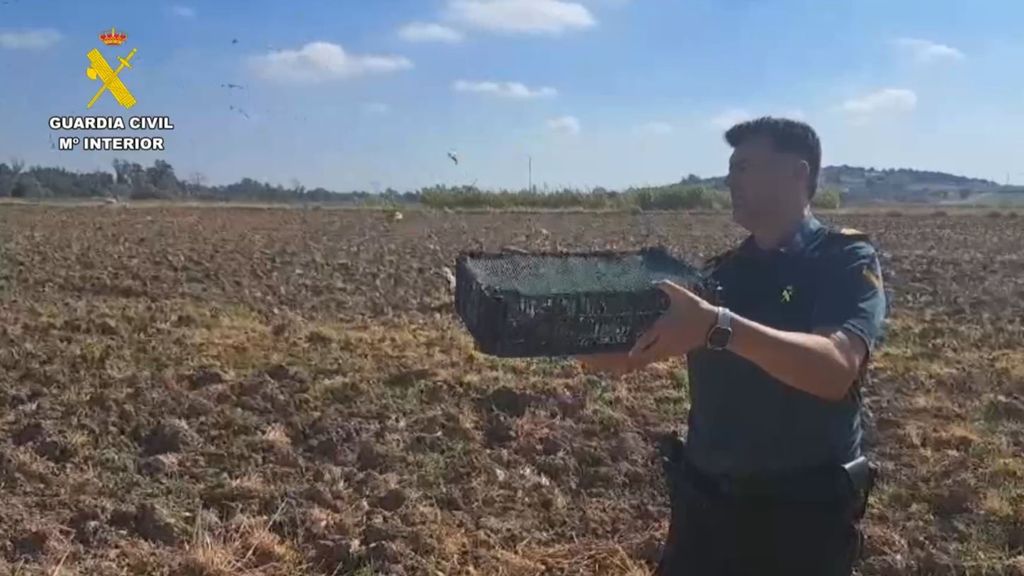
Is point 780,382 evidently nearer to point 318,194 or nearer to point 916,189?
point 318,194

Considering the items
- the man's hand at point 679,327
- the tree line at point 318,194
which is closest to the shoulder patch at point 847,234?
the man's hand at point 679,327

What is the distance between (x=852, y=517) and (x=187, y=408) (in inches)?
181

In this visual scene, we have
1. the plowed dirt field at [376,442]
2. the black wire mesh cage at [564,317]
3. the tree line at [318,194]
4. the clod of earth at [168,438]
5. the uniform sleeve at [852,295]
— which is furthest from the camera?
the tree line at [318,194]

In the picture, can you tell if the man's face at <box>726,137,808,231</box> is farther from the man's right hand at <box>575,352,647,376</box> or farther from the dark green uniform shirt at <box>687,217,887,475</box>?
the man's right hand at <box>575,352,647,376</box>

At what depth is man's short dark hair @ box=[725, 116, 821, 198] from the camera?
2359mm

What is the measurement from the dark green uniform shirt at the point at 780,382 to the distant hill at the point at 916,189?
1835 inches

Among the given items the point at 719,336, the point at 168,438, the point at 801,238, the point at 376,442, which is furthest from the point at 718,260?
the point at 168,438

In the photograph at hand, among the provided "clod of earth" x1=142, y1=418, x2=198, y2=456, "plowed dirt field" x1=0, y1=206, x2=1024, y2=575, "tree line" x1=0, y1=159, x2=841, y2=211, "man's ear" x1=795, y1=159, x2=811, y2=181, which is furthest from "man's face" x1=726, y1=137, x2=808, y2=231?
"tree line" x1=0, y1=159, x2=841, y2=211

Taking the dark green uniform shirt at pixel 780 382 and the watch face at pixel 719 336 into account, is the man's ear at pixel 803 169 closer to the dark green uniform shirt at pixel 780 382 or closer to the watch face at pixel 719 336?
the dark green uniform shirt at pixel 780 382

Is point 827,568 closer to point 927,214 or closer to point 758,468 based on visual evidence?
point 758,468

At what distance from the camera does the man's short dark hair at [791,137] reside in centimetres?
236

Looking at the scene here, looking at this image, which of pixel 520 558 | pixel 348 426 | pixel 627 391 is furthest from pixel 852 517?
pixel 627 391

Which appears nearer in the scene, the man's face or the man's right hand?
the man's face

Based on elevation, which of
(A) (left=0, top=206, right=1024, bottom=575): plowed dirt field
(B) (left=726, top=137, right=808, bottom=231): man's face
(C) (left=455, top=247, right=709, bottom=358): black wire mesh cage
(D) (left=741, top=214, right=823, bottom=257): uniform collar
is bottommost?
(A) (left=0, top=206, right=1024, bottom=575): plowed dirt field
